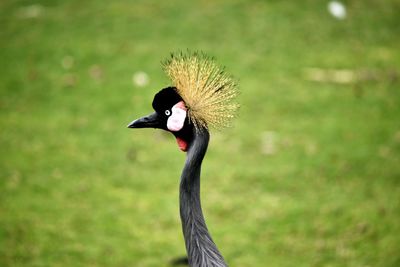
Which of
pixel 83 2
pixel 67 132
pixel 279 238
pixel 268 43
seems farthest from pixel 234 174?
pixel 83 2

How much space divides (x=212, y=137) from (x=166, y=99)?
9.09 feet

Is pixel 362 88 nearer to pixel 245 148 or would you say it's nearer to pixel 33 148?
pixel 245 148

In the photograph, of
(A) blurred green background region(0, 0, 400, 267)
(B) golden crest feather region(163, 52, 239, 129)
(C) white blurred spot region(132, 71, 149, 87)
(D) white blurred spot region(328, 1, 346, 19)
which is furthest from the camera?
(D) white blurred spot region(328, 1, 346, 19)

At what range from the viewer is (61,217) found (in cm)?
379

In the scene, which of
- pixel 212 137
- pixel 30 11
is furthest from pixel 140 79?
pixel 30 11

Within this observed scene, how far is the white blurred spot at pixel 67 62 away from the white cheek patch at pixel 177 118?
3.89m

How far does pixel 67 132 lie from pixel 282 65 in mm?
2383

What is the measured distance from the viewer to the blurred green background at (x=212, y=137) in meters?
3.58

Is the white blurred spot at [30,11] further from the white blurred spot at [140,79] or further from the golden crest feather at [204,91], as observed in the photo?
the golden crest feather at [204,91]

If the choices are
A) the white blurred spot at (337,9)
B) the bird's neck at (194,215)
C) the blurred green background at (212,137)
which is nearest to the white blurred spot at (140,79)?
the blurred green background at (212,137)

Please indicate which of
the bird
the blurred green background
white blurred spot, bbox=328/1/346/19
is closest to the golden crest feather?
the bird

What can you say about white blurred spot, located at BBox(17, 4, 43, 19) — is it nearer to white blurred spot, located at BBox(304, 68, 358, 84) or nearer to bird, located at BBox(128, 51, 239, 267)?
white blurred spot, located at BBox(304, 68, 358, 84)

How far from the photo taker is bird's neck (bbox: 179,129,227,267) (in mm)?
1984

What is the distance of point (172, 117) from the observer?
2.03 meters
